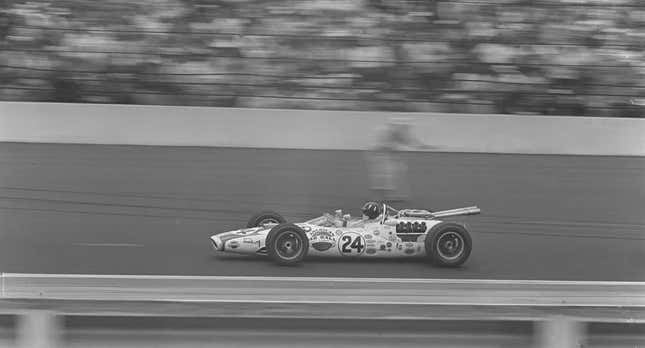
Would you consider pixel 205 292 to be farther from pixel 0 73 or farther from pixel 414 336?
pixel 0 73

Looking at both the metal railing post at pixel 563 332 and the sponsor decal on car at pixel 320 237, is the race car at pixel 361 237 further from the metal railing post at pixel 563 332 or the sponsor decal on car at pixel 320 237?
the metal railing post at pixel 563 332

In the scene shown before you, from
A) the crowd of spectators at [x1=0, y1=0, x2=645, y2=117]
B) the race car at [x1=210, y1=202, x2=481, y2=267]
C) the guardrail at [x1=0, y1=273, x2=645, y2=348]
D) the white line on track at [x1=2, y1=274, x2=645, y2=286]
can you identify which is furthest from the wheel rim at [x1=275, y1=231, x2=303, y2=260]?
the guardrail at [x1=0, y1=273, x2=645, y2=348]

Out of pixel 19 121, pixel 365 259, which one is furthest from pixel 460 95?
pixel 19 121

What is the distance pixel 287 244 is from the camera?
2.50 meters

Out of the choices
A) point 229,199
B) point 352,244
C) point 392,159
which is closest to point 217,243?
point 229,199

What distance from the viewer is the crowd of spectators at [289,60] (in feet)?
8.12

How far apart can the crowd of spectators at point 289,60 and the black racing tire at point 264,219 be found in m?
0.33

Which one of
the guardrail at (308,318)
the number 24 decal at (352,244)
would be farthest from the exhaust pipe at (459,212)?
the guardrail at (308,318)

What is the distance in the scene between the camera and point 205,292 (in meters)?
2.10

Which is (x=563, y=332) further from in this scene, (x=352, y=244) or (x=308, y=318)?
(x=352, y=244)

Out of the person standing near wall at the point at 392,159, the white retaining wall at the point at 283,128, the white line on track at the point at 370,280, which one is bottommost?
the white line on track at the point at 370,280

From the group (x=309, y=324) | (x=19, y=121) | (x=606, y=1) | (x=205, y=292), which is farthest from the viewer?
(x=606, y=1)

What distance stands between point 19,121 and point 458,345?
1.46 metres

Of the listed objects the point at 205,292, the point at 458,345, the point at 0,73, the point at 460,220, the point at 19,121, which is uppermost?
the point at 0,73
